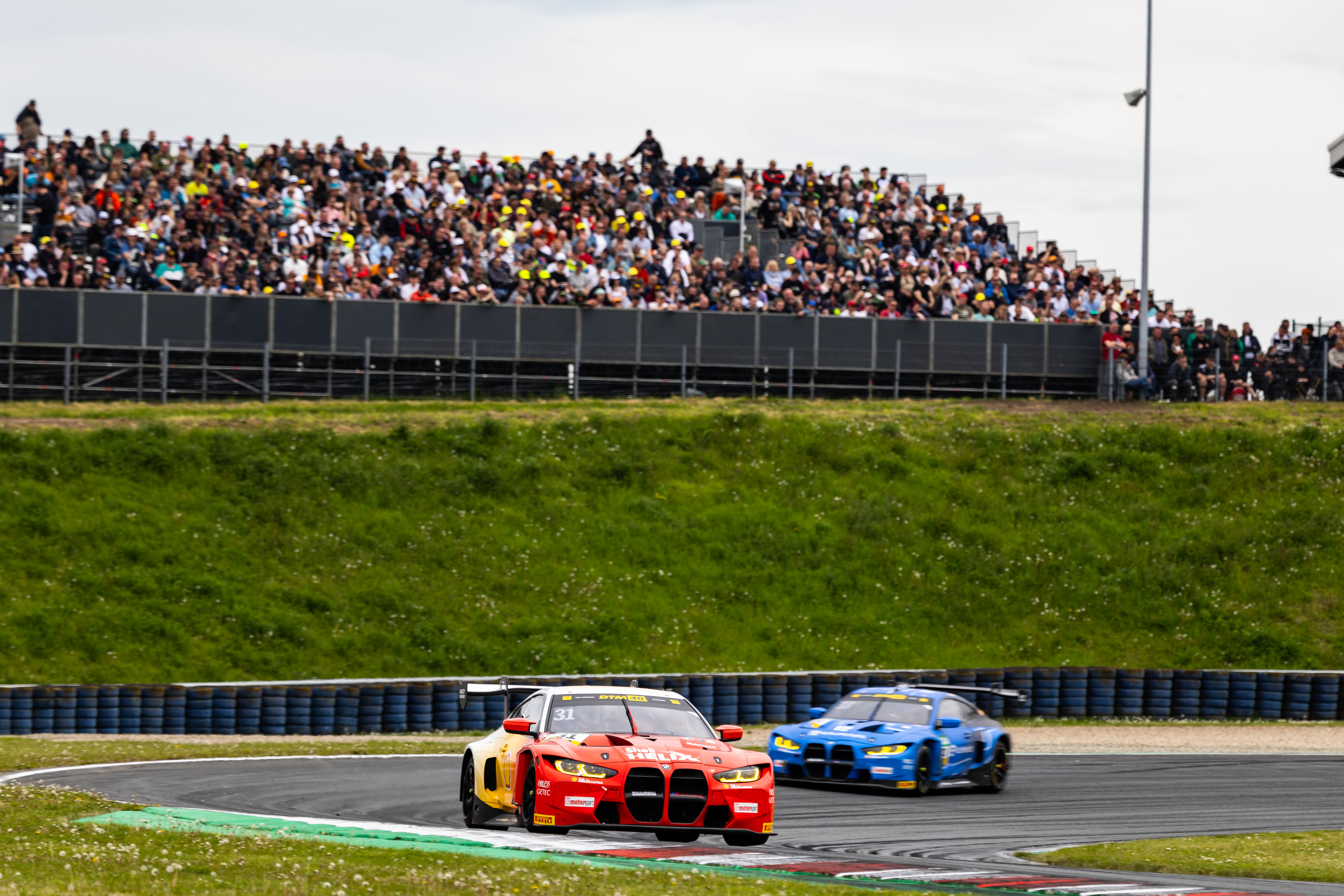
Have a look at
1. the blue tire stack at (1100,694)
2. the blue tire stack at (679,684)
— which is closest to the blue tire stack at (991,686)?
the blue tire stack at (1100,694)

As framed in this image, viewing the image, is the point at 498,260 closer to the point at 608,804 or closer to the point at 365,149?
the point at 365,149

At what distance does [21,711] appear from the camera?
73.7 feet

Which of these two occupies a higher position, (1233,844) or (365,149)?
(365,149)

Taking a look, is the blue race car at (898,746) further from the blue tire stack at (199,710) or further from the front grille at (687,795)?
the blue tire stack at (199,710)

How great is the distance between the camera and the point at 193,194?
111ft

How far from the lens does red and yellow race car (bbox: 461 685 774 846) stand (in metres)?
12.1

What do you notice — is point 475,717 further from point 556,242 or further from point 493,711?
point 556,242

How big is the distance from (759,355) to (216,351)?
11070mm

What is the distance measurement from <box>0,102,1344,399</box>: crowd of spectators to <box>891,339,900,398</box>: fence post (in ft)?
2.55

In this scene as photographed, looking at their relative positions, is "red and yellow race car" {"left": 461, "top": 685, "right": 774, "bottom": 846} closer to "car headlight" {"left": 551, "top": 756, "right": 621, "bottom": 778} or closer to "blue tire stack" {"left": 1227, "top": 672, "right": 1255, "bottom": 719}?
"car headlight" {"left": 551, "top": 756, "right": 621, "bottom": 778}

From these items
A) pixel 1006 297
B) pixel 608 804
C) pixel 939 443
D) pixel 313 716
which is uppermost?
pixel 1006 297

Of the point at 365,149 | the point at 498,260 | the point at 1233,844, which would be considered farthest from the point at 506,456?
the point at 1233,844

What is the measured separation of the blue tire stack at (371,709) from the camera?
24109 millimetres

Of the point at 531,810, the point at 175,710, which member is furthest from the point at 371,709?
the point at 531,810
